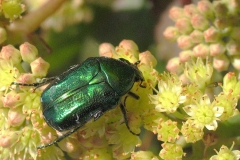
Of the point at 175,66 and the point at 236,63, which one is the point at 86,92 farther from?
the point at 236,63

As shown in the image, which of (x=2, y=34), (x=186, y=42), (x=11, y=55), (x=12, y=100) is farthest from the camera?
(x=186, y=42)

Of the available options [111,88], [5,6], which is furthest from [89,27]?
[111,88]

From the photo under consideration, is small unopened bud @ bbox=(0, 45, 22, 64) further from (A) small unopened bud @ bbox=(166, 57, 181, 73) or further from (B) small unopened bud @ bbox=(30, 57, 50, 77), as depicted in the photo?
(A) small unopened bud @ bbox=(166, 57, 181, 73)

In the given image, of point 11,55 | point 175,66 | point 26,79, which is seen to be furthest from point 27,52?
point 175,66

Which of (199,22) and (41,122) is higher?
(199,22)

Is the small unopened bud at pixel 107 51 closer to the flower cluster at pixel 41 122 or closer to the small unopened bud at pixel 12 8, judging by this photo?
the flower cluster at pixel 41 122

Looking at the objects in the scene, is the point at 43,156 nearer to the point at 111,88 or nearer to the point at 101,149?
the point at 101,149

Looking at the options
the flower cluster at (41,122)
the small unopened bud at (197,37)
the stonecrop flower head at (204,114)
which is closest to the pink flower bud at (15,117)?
the flower cluster at (41,122)
